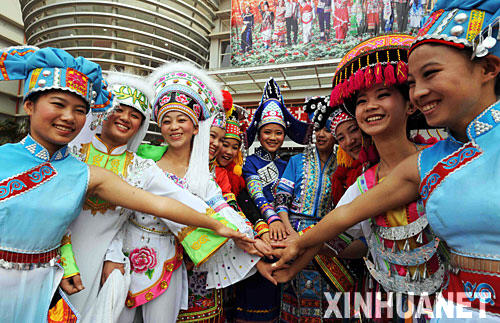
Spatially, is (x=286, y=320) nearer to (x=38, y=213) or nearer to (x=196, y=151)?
(x=196, y=151)

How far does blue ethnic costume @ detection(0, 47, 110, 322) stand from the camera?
4.70 ft

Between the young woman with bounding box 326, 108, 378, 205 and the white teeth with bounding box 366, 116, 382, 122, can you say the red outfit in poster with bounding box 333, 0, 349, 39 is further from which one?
the white teeth with bounding box 366, 116, 382, 122

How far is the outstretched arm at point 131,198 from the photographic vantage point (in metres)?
1.74

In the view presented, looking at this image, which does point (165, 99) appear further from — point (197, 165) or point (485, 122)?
point (485, 122)

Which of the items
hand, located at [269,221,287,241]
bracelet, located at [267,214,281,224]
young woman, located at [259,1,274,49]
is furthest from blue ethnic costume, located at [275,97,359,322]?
young woman, located at [259,1,274,49]

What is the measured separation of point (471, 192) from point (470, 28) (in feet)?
2.30

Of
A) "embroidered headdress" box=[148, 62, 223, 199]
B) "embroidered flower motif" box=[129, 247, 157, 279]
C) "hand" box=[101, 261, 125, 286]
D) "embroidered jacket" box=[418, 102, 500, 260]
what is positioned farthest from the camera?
"embroidered headdress" box=[148, 62, 223, 199]

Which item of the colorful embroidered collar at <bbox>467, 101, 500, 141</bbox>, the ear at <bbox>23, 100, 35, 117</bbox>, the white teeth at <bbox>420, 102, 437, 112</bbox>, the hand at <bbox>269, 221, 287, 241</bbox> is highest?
the ear at <bbox>23, 100, 35, 117</bbox>

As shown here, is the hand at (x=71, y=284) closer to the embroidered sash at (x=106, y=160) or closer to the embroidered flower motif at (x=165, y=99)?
the embroidered sash at (x=106, y=160)

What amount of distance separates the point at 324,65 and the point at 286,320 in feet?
40.2

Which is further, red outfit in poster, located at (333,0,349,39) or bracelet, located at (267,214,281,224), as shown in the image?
red outfit in poster, located at (333,0,349,39)

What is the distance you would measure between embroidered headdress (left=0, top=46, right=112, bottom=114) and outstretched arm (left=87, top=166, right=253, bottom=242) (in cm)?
49

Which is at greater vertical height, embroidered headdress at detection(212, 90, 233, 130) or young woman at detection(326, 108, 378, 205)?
embroidered headdress at detection(212, 90, 233, 130)

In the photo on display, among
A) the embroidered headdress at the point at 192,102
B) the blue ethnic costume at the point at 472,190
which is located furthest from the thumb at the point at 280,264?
the blue ethnic costume at the point at 472,190
